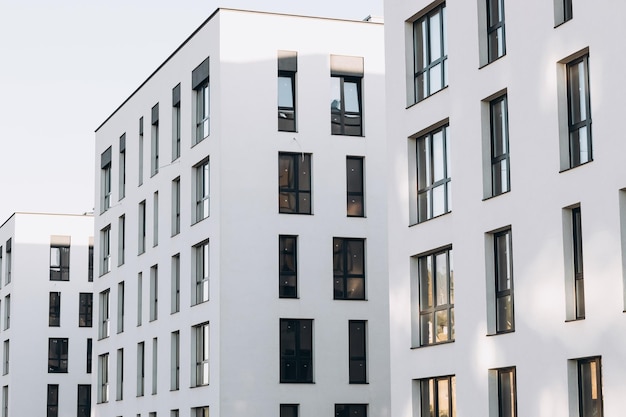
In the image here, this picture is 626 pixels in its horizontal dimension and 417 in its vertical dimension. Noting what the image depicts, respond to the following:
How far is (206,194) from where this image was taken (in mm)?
A: 36969

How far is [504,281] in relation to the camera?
23594 mm

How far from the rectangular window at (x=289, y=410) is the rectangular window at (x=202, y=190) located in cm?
606

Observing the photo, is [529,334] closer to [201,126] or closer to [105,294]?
[201,126]

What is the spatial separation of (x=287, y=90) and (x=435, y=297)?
1192 centimetres

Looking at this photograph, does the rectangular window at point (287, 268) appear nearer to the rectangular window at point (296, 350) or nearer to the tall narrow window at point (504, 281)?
the rectangular window at point (296, 350)

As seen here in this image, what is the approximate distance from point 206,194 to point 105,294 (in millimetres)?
13579

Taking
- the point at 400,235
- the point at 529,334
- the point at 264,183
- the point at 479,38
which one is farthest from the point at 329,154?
the point at 529,334

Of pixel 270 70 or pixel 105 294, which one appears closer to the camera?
pixel 270 70

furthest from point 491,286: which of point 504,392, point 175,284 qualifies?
point 175,284

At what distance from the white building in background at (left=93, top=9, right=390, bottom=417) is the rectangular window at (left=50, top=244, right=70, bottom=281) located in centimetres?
2700

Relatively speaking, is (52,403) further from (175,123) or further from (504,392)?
(504,392)

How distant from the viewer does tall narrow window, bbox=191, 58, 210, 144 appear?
37.0 metres

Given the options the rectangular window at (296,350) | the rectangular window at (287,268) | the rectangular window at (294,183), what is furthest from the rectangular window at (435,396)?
the rectangular window at (294,183)

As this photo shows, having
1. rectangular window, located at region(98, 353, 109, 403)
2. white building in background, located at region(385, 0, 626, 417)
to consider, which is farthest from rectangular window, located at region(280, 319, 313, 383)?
rectangular window, located at region(98, 353, 109, 403)
